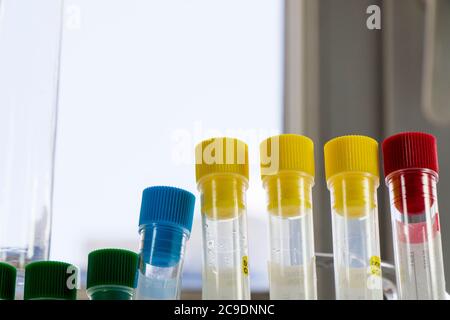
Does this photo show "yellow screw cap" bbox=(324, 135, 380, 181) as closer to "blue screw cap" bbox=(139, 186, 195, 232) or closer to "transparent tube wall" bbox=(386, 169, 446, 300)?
"transparent tube wall" bbox=(386, 169, 446, 300)

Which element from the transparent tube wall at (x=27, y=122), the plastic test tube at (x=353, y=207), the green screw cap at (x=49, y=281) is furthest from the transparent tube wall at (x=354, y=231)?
the transparent tube wall at (x=27, y=122)

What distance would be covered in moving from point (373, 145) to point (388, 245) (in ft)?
1.63

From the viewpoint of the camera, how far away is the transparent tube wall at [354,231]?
0.69 m

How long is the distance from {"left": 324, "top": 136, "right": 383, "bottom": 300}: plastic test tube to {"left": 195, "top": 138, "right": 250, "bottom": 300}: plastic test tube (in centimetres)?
8

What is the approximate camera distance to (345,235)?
70 centimetres

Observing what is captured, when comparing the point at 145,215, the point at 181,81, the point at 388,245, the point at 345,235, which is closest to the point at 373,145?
the point at 345,235

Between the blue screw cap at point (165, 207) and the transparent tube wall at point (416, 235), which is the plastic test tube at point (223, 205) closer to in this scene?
the blue screw cap at point (165, 207)

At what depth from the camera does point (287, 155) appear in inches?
27.4

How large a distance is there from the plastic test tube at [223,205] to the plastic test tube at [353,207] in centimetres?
8

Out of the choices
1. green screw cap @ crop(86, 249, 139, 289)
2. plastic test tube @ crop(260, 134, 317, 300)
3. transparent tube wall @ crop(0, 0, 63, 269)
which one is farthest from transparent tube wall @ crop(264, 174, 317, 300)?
transparent tube wall @ crop(0, 0, 63, 269)

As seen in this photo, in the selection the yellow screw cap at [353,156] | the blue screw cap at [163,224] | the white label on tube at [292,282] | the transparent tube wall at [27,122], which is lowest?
the white label on tube at [292,282]

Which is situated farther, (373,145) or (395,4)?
(395,4)
